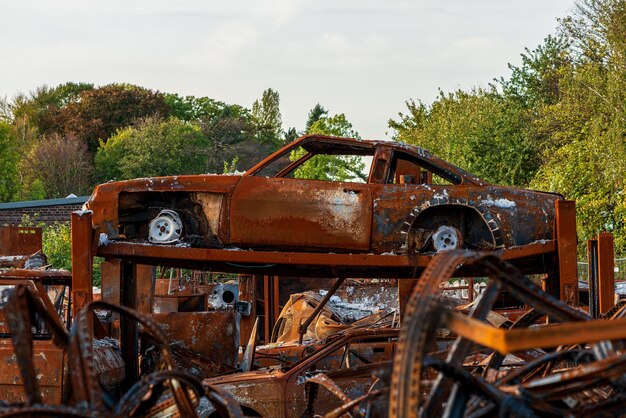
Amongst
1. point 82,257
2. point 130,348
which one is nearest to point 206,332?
point 130,348

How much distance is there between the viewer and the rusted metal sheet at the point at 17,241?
1577 centimetres

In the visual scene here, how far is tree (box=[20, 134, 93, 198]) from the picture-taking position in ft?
203

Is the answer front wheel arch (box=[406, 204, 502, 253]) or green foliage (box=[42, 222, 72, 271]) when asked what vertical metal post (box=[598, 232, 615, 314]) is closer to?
front wheel arch (box=[406, 204, 502, 253])

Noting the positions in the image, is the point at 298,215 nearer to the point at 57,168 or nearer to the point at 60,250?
the point at 60,250

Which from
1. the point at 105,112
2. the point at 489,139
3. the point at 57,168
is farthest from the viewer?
the point at 105,112

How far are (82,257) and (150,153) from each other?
180ft

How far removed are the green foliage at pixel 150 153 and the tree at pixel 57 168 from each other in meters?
1.80

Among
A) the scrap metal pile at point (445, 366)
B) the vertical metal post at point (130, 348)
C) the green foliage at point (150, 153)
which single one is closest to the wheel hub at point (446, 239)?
the vertical metal post at point (130, 348)

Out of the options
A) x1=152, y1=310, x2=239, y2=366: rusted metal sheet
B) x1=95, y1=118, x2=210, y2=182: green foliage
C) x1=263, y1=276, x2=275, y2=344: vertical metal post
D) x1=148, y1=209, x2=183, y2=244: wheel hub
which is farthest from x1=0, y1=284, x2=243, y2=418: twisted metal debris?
x1=95, y1=118, x2=210, y2=182: green foliage

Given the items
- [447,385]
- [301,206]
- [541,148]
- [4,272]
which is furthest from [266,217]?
[541,148]

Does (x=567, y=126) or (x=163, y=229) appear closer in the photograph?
(x=163, y=229)

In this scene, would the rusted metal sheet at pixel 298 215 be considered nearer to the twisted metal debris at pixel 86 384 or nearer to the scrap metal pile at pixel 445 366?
the scrap metal pile at pixel 445 366

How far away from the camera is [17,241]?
52.3ft

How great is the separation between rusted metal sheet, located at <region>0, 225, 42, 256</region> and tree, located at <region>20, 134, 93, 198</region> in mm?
46303
